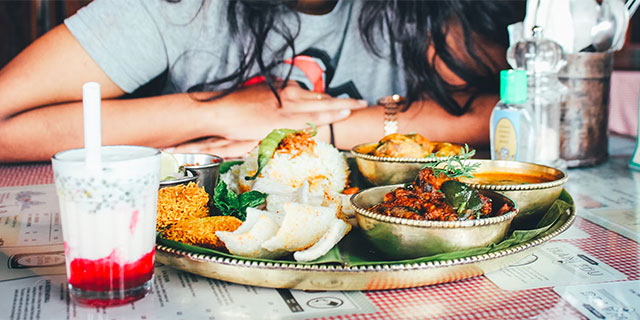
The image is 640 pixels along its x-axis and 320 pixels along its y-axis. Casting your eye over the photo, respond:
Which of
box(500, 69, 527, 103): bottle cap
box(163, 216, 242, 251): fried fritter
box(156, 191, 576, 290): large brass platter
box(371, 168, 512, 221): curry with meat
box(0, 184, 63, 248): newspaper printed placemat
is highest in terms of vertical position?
box(500, 69, 527, 103): bottle cap

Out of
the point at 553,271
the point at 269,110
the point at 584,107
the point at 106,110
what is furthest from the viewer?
the point at 269,110

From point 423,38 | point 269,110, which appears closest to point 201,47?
point 269,110

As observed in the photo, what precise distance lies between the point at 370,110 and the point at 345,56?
26cm

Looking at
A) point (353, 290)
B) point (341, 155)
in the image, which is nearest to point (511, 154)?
point (341, 155)

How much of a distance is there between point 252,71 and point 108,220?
1625 millimetres

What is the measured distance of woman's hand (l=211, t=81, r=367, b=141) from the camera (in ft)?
7.57

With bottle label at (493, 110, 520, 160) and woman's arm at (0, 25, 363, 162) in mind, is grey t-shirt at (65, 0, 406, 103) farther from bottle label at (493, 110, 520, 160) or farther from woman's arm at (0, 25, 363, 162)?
bottle label at (493, 110, 520, 160)

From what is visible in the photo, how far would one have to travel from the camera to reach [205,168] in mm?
1238

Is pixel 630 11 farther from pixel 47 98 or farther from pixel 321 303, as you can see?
pixel 47 98

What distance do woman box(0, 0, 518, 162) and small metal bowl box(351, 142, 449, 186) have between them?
40.0 inches

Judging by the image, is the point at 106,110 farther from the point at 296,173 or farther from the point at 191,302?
the point at 191,302

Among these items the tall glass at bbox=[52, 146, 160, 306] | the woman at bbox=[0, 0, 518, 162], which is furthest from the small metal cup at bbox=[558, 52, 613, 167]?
the tall glass at bbox=[52, 146, 160, 306]

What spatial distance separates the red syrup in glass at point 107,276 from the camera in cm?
74

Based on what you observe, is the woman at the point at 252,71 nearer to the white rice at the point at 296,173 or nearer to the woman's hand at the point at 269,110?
the woman's hand at the point at 269,110
